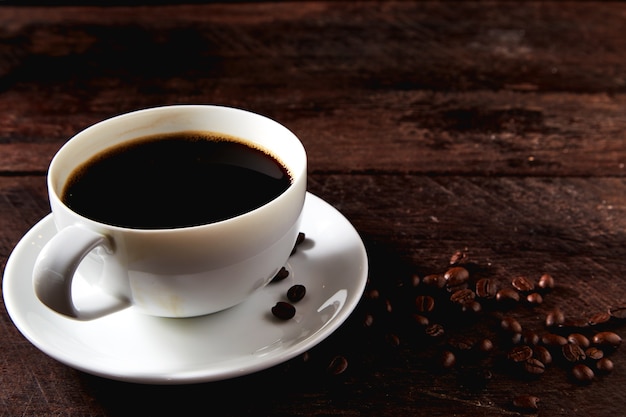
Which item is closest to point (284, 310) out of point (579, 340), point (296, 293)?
point (296, 293)

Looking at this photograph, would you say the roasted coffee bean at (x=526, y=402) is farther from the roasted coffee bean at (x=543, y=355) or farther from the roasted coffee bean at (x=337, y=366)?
the roasted coffee bean at (x=337, y=366)

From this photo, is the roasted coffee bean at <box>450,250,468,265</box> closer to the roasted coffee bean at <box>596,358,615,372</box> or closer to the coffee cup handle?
the roasted coffee bean at <box>596,358,615,372</box>

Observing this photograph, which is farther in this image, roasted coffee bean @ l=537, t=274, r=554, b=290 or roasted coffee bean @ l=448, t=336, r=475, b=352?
roasted coffee bean @ l=537, t=274, r=554, b=290

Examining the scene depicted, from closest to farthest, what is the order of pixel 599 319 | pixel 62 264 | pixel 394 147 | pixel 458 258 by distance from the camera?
pixel 62 264 < pixel 599 319 < pixel 458 258 < pixel 394 147

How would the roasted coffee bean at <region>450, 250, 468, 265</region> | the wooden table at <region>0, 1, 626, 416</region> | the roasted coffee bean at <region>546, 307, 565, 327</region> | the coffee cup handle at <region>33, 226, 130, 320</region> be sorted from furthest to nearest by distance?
1. the roasted coffee bean at <region>450, 250, 468, 265</region>
2. the roasted coffee bean at <region>546, 307, 565, 327</region>
3. the wooden table at <region>0, 1, 626, 416</region>
4. the coffee cup handle at <region>33, 226, 130, 320</region>

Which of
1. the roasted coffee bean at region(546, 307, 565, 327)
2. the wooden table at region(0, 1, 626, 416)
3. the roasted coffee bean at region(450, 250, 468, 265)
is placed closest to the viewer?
the wooden table at region(0, 1, 626, 416)

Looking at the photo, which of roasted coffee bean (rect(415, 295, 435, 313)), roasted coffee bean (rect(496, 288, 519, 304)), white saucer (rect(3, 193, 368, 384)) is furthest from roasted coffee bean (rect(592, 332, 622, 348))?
white saucer (rect(3, 193, 368, 384))

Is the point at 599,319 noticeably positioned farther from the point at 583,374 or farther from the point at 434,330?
the point at 434,330
